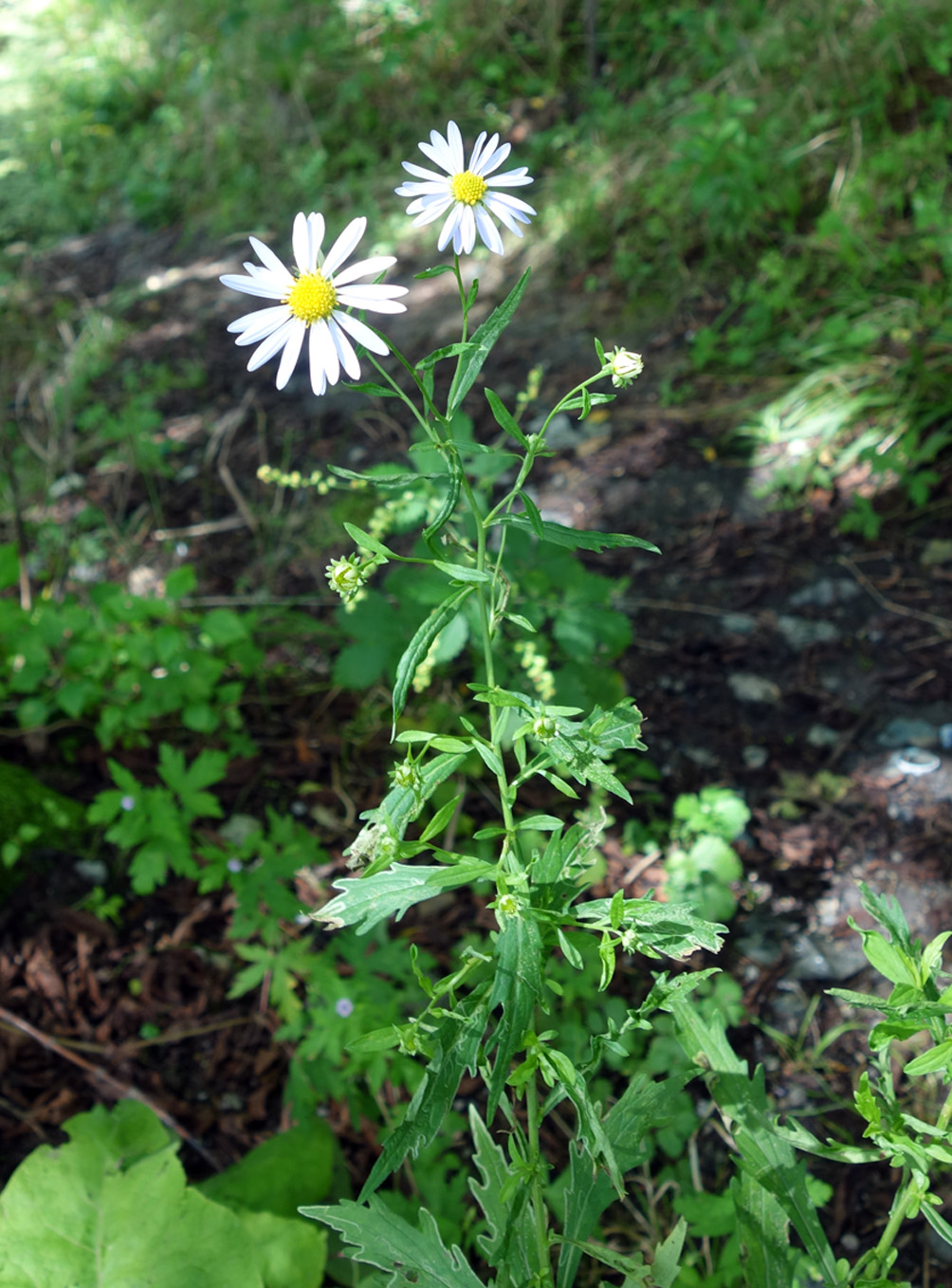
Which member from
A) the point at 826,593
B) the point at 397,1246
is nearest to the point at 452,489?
the point at 397,1246

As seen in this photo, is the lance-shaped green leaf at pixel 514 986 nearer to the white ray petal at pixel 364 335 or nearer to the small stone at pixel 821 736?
the white ray petal at pixel 364 335

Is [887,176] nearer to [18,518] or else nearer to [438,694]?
[438,694]

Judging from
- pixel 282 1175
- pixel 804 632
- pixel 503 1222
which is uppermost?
pixel 804 632

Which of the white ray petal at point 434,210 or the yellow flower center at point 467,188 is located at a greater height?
the yellow flower center at point 467,188

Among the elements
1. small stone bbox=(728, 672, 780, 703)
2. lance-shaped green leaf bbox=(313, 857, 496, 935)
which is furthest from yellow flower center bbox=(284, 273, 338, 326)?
small stone bbox=(728, 672, 780, 703)

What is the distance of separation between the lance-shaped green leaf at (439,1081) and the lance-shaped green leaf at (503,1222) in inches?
4.9

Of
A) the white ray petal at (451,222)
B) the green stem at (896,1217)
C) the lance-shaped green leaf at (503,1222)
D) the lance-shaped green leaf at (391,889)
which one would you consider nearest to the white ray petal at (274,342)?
the white ray petal at (451,222)

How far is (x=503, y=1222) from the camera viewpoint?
1.13m

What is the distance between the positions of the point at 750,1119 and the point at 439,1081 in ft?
1.52

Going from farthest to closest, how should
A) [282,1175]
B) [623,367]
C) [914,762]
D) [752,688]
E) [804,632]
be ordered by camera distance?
[804,632] < [752,688] < [914,762] < [282,1175] < [623,367]

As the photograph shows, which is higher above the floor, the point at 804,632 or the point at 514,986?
the point at 804,632

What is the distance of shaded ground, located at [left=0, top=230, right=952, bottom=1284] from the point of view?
1833mm

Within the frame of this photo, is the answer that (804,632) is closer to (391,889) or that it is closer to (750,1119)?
(750,1119)

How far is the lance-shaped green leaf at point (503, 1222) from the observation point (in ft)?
3.45
